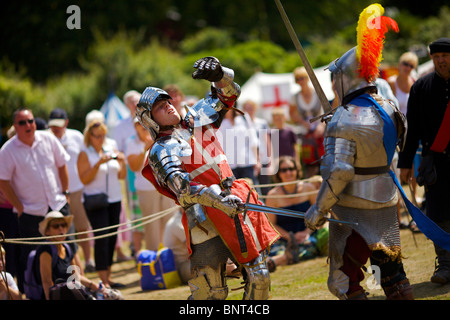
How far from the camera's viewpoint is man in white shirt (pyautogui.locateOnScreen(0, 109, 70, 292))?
7168mm

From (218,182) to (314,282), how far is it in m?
2.26

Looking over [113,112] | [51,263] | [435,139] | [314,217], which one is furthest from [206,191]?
[113,112]

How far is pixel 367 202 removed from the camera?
452 cm

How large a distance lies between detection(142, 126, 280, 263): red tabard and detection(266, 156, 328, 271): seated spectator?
2749 millimetres

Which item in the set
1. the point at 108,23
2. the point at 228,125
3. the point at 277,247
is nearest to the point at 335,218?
the point at 277,247

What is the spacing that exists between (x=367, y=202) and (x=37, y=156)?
3975 mm

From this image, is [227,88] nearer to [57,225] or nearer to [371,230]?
[371,230]

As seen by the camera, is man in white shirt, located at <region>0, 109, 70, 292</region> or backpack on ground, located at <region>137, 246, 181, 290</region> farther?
backpack on ground, located at <region>137, 246, 181, 290</region>

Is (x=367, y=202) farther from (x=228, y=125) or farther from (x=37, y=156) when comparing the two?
(x=228, y=125)

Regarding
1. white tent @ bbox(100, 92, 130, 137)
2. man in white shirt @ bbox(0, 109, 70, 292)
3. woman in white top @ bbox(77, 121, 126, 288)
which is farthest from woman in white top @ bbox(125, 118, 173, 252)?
white tent @ bbox(100, 92, 130, 137)

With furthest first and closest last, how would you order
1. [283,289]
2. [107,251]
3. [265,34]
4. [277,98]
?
[265,34] < [277,98] < [107,251] < [283,289]

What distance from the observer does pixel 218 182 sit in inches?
189

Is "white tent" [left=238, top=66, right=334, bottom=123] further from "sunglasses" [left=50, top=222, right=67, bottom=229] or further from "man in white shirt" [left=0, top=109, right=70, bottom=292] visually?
"sunglasses" [left=50, top=222, right=67, bottom=229]

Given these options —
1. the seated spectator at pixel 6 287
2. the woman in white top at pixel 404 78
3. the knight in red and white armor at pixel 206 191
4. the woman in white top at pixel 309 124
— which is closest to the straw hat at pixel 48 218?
the seated spectator at pixel 6 287
